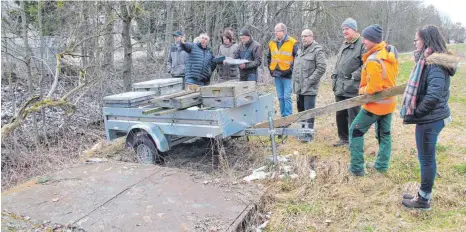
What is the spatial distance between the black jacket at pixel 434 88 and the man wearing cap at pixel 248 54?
3625 mm

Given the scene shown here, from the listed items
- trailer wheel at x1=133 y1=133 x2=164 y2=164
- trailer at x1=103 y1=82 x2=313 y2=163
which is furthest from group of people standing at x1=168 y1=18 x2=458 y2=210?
trailer wheel at x1=133 y1=133 x2=164 y2=164

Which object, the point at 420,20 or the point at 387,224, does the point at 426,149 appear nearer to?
the point at 387,224

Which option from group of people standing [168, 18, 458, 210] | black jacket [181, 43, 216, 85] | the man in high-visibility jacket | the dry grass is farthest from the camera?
black jacket [181, 43, 216, 85]

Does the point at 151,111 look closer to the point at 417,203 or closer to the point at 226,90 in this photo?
the point at 226,90

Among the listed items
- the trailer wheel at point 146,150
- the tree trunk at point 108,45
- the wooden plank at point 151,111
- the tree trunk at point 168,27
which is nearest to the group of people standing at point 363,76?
the trailer wheel at point 146,150

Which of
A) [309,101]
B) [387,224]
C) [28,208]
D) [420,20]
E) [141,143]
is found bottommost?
[387,224]

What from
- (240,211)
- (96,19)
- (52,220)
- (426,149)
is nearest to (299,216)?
(240,211)

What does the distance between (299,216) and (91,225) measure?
6.46 feet

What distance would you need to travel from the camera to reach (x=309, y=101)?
19.2 ft

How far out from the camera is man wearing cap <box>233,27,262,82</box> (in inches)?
262

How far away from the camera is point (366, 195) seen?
4.05 meters

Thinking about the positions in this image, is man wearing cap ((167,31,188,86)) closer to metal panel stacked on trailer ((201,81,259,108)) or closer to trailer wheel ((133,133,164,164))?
trailer wheel ((133,133,164,164))

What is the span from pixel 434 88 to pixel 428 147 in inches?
22.6

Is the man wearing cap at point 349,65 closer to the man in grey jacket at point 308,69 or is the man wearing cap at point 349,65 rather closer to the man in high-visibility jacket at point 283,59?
the man in grey jacket at point 308,69
